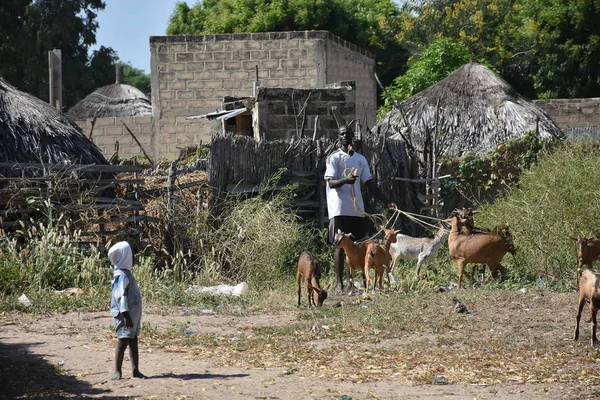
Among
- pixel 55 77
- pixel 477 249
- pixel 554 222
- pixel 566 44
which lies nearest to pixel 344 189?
pixel 477 249

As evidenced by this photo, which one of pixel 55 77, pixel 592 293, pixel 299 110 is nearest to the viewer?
pixel 592 293

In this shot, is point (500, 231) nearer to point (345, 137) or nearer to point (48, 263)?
point (345, 137)

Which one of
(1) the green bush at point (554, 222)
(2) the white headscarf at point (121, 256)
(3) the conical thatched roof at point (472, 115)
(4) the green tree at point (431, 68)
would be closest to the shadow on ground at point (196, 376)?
(2) the white headscarf at point (121, 256)

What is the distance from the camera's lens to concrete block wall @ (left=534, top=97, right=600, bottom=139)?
22812mm

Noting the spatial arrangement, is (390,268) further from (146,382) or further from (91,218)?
(146,382)

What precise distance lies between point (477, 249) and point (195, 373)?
4659 millimetres

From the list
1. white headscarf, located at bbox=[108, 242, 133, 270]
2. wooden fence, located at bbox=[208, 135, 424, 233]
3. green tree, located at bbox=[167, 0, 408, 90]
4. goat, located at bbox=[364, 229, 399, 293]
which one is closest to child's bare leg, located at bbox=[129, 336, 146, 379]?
white headscarf, located at bbox=[108, 242, 133, 270]

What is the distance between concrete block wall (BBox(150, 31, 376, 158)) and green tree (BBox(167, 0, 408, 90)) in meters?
11.2

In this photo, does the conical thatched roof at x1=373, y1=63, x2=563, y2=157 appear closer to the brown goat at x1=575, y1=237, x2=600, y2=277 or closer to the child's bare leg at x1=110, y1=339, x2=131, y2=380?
the brown goat at x1=575, y1=237, x2=600, y2=277

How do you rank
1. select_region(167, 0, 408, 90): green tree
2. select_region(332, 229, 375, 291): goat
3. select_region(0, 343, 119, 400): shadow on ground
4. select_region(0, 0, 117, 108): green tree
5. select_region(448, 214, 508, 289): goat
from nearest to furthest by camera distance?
1. select_region(0, 343, 119, 400): shadow on ground
2. select_region(332, 229, 375, 291): goat
3. select_region(448, 214, 508, 289): goat
4. select_region(167, 0, 408, 90): green tree
5. select_region(0, 0, 117, 108): green tree

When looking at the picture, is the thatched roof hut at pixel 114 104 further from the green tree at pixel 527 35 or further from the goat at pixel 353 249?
the goat at pixel 353 249

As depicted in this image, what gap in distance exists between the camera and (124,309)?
668 cm

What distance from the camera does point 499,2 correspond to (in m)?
36.0

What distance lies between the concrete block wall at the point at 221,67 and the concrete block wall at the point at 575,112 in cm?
506
